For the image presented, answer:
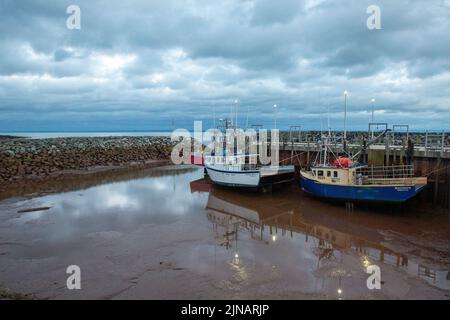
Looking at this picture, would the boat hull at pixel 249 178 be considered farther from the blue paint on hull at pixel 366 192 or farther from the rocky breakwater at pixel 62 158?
the rocky breakwater at pixel 62 158

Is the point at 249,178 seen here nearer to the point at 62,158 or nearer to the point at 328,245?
the point at 328,245

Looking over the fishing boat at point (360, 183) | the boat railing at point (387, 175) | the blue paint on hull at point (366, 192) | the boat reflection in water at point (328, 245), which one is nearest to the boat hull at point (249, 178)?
the boat reflection in water at point (328, 245)

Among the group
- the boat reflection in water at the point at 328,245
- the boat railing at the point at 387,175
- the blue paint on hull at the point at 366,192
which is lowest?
the boat reflection in water at the point at 328,245

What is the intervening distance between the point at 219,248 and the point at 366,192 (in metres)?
9.37

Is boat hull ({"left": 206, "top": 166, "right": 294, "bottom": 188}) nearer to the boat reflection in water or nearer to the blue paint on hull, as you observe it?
the boat reflection in water

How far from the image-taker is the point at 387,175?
60.4ft

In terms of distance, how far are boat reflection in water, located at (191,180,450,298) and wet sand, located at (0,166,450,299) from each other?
45 millimetres

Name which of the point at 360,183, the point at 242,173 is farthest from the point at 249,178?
the point at 360,183

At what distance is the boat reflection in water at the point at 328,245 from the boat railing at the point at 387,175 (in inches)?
82.1

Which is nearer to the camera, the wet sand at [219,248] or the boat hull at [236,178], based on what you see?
the wet sand at [219,248]

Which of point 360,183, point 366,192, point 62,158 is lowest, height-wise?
point 366,192

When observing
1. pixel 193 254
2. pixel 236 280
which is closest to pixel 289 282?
pixel 236 280

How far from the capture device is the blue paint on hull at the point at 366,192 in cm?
1498
